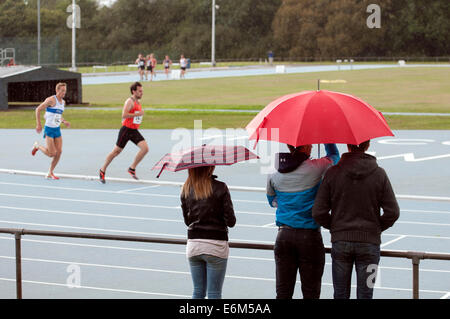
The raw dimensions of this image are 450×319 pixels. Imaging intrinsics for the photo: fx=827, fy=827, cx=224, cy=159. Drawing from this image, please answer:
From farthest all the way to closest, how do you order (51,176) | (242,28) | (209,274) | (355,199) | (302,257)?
(242,28) → (51,176) → (209,274) → (302,257) → (355,199)

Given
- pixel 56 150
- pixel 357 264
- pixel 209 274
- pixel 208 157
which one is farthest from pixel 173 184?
pixel 357 264

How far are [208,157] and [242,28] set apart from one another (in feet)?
343

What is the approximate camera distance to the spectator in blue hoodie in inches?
230

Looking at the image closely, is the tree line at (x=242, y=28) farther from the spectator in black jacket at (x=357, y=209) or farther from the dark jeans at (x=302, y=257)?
the spectator in black jacket at (x=357, y=209)

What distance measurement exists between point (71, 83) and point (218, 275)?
1318 inches

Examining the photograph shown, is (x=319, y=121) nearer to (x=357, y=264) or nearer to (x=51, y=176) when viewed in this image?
(x=357, y=264)

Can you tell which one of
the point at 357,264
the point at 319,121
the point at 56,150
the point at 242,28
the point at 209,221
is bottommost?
the point at 56,150

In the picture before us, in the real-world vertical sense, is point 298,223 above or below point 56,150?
above

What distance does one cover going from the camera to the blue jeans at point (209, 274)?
6.01 m

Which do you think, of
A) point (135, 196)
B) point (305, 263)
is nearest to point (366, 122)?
point (305, 263)

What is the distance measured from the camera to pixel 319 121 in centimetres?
592
